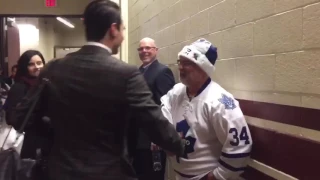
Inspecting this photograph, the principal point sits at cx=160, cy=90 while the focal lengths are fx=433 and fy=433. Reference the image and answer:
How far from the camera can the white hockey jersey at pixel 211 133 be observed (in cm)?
Answer: 210

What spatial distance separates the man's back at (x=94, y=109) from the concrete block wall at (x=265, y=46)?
55 centimetres

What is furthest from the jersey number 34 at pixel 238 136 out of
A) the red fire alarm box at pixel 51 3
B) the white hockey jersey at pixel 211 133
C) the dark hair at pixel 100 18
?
the red fire alarm box at pixel 51 3

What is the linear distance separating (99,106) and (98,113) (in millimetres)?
29

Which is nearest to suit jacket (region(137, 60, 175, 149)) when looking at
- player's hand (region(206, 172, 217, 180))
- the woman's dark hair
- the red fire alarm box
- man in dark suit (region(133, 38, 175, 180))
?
man in dark suit (region(133, 38, 175, 180))

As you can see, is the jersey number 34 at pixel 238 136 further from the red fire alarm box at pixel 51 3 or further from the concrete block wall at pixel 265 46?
the red fire alarm box at pixel 51 3

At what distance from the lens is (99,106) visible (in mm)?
1722

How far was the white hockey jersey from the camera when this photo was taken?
2.10 meters

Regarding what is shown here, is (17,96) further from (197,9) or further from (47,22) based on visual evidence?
(47,22)

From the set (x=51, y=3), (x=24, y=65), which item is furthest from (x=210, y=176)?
(x=51, y=3)

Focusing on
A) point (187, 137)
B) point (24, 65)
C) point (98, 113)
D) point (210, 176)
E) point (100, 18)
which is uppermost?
point (100, 18)

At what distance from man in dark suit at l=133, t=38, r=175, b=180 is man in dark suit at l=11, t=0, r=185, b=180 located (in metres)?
1.71

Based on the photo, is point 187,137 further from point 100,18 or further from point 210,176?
point 100,18

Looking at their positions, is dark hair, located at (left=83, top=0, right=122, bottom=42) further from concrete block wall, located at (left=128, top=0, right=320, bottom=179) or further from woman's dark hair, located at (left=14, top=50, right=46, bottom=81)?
woman's dark hair, located at (left=14, top=50, right=46, bottom=81)

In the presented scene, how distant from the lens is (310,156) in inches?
64.9
